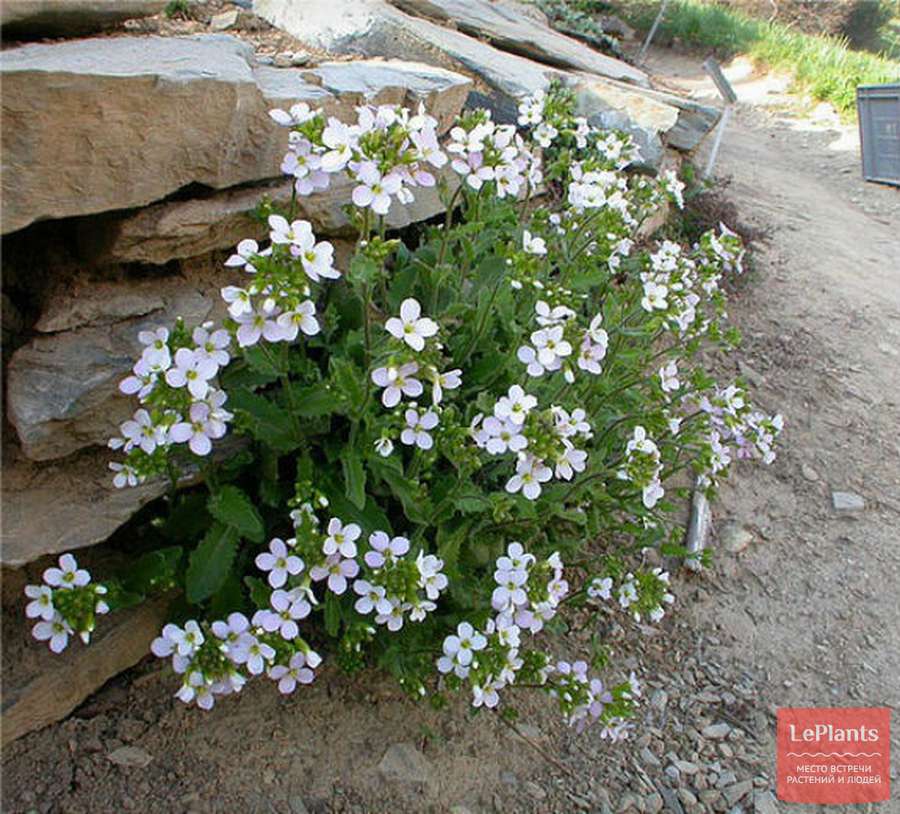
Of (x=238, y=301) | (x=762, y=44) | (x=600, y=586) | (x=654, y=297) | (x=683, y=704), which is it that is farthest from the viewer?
(x=762, y=44)

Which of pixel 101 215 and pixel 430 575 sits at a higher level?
pixel 101 215

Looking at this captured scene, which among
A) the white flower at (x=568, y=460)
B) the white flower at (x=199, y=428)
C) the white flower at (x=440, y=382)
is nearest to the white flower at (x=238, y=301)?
the white flower at (x=199, y=428)

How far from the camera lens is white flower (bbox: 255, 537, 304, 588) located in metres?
2.10

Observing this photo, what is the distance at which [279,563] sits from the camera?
215 cm

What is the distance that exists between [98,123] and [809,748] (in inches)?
122

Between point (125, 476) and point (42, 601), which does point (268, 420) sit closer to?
point (125, 476)

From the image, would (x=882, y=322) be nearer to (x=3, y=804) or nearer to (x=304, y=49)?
(x=304, y=49)

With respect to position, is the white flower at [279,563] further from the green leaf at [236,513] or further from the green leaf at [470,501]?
the green leaf at [470,501]

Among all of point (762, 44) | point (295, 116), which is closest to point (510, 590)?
point (295, 116)

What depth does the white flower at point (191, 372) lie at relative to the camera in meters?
1.93

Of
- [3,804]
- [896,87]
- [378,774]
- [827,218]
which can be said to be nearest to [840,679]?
[378,774]

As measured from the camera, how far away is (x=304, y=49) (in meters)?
3.77

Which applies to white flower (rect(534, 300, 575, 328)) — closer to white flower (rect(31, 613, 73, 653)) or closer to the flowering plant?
the flowering plant

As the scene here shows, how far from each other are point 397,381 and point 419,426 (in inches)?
8.4
